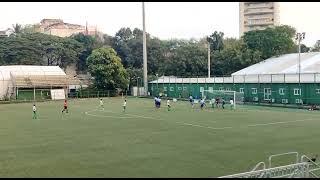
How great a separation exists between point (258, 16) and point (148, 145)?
12493 centimetres

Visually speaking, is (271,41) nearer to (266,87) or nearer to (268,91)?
(266,87)

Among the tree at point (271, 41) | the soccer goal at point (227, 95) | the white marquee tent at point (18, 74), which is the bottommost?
the soccer goal at point (227, 95)

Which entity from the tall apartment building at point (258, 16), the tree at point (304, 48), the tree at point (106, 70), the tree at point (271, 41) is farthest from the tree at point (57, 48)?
the tall apartment building at point (258, 16)

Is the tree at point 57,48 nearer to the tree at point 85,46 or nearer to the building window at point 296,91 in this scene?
the tree at point 85,46

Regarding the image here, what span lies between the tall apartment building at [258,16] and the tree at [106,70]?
70323mm

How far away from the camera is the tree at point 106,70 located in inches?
3017

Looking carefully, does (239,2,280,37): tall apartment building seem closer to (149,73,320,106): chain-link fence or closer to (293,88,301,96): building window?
(149,73,320,106): chain-link fence

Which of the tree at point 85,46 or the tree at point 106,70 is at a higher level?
the tree at point 85,46

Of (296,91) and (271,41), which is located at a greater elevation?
(271,41)

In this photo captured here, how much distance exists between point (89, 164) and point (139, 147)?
4418mm

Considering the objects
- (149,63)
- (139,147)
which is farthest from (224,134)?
(149,63)

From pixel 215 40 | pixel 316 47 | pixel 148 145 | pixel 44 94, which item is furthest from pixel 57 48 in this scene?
pixel 148 145

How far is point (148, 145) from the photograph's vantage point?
21.2 meters

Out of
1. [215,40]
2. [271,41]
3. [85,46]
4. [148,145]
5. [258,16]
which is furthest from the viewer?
[258,16]
